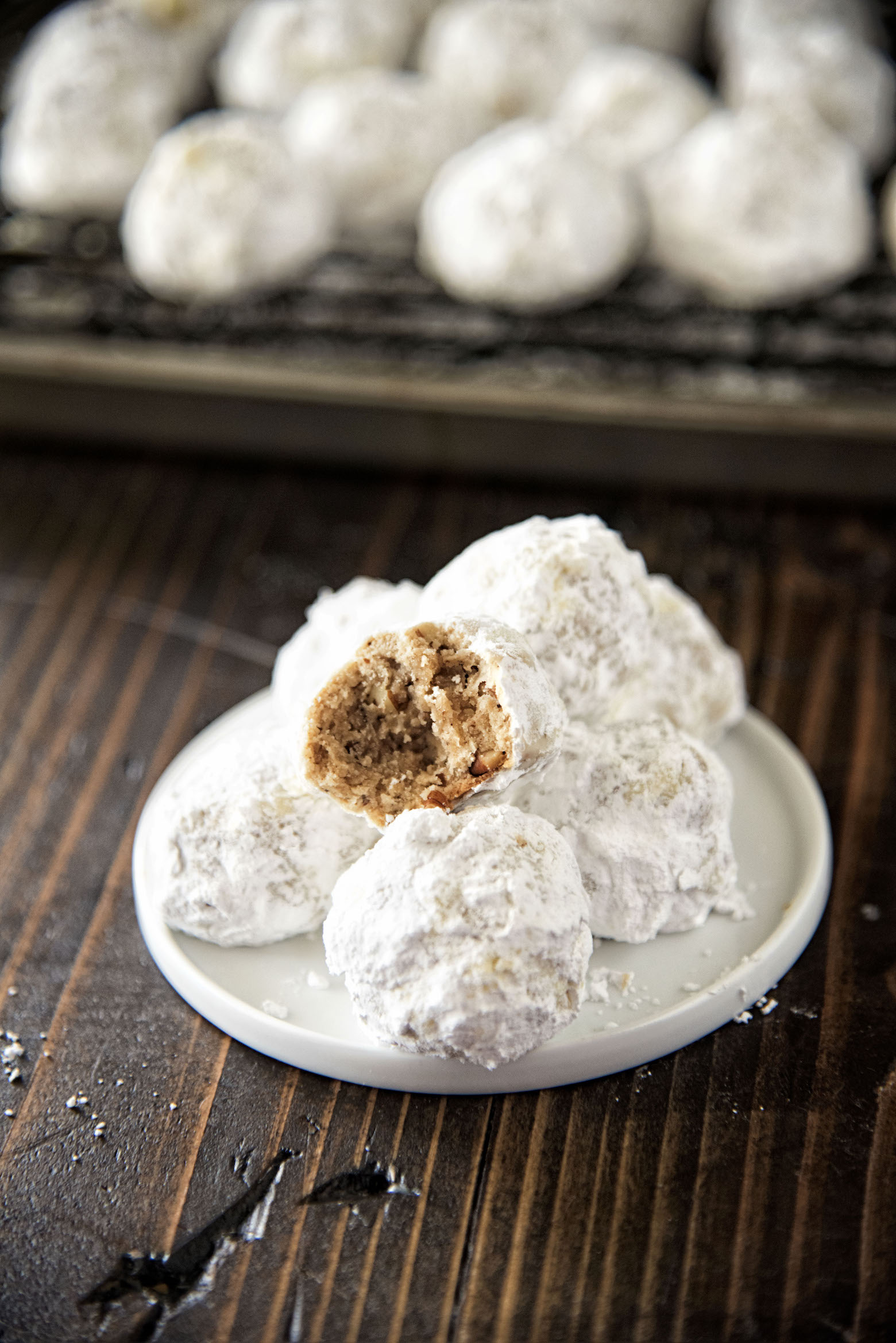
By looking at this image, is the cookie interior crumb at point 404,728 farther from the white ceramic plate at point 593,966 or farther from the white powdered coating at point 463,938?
the white ceramic plate at point 593,966

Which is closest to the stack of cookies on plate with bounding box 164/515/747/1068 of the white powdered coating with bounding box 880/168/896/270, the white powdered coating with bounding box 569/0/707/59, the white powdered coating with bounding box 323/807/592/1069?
the white powdered coating with bounding box 323/807/592/1069

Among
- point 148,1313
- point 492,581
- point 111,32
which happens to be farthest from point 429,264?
point 148,1313

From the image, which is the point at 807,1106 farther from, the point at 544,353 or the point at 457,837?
the point at 544,353

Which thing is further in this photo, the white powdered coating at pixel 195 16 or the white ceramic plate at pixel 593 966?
the white powdered coating at pixel 195 16

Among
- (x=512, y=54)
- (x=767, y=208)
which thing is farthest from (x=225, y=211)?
(x=767, y=208)

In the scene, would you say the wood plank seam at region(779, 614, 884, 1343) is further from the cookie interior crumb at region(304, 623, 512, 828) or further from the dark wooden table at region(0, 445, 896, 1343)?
the cookie interior crumb at region(304, 623, 512, 828)

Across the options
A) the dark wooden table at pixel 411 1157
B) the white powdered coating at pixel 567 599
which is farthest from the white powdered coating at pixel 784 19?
the white powdered coating at pixel 567 599
